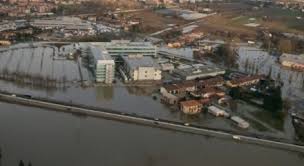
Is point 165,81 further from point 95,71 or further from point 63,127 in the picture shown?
point 63,127

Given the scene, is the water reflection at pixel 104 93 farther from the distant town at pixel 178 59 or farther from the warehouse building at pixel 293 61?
the warehouse building at pixel 293 61

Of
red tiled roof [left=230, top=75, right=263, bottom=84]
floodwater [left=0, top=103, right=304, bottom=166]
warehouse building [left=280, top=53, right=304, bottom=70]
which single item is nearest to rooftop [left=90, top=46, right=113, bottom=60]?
floodwater [left=0, top=103, right=304, bottom=166]

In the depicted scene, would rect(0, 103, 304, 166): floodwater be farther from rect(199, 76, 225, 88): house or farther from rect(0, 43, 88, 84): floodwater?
rect(199, 76, 225, 88): house

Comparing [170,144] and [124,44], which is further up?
[124,44]

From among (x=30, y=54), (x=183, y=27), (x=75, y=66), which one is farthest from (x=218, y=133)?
(x=183, y=27)

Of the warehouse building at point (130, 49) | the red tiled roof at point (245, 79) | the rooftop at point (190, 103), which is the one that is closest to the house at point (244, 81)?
the red tiled roof at point (245, 79)

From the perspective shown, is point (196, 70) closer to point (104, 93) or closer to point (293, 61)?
point (104, 93)

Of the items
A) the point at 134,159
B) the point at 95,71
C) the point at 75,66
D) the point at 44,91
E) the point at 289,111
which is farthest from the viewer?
the point at 75,66
